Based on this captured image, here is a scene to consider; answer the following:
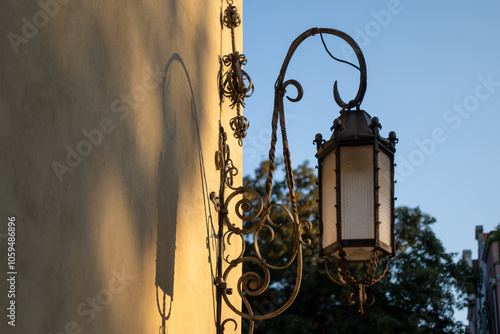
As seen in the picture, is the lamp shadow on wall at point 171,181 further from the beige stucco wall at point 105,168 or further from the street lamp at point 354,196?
the street lamp at point 354,196

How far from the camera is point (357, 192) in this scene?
288cm

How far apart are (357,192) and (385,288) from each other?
16.1m

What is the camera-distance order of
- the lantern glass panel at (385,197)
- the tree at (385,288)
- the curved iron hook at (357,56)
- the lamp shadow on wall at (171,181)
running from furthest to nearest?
the tree at (385,288) < the curved iron hook at (357,56) < the lantern glass panel at (385,197) < the lamp shadow on wall at (171,181)

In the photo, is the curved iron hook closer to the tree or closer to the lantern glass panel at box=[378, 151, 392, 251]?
the lantern glass panel at box=[378, 151, 392, 251]

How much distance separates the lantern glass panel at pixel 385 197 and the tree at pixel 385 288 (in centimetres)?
1308

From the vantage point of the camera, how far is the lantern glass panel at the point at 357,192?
2.82m

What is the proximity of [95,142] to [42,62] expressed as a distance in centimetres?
40

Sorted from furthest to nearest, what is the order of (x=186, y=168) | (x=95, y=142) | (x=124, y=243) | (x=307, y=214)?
(x=307, y=214) < (x=186, y=168) < (x=124, y=243) < (x=95, y=142)

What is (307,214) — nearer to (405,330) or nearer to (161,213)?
(405,330)

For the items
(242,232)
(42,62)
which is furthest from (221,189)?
(42,62)

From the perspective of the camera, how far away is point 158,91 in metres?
2.87

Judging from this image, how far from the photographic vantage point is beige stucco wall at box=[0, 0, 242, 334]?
1.70m

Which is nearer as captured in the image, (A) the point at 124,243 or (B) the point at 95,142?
(B) the point at 95,142

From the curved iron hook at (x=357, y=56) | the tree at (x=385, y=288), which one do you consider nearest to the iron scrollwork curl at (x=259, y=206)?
the curved iron hook at (x=357, y=56)
